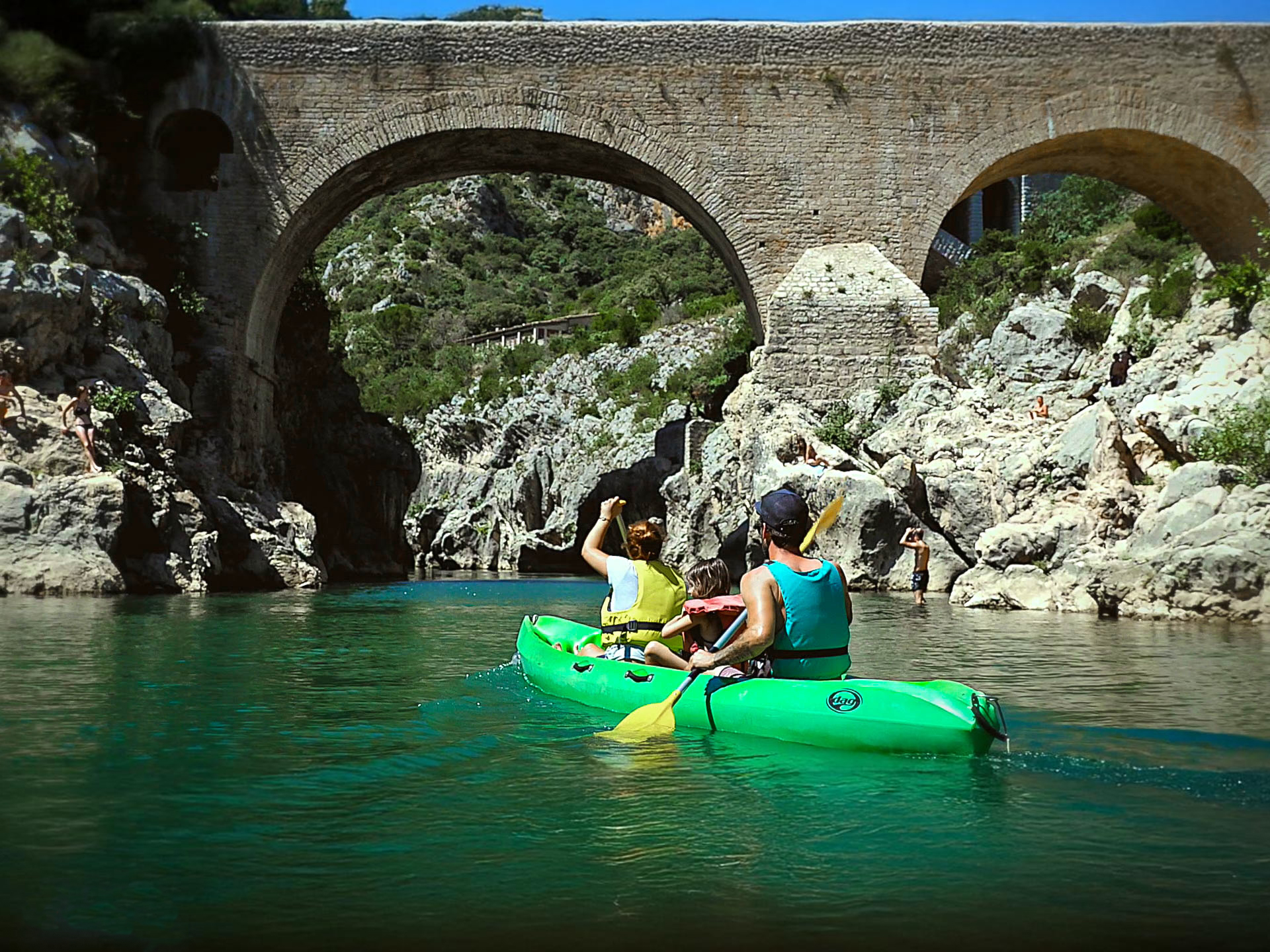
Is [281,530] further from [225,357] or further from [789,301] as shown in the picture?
[789,301]

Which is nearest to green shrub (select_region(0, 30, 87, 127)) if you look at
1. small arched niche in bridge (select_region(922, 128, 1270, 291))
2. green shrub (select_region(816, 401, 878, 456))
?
green shrub (select_region(816, 401, 878, 456))

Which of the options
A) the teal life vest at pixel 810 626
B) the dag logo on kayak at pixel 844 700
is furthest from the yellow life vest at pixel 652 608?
the dag logo on kayak at pixel 844 700

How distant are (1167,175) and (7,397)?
665 inches

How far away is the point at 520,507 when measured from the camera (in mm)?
36375

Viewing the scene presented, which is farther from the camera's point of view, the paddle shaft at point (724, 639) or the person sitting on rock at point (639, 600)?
the person sitting on rock at point (639, 600)

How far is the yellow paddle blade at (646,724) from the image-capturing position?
5.57 m

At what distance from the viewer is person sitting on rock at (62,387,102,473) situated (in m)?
14.4

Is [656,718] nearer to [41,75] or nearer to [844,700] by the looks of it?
[844,700]

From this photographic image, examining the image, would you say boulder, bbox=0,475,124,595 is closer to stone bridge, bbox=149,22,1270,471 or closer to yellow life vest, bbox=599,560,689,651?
stone bridge, bbox=149,22,1270,471

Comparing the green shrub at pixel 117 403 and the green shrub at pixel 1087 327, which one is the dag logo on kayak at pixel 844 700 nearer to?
the green shrub at pixel 117 403

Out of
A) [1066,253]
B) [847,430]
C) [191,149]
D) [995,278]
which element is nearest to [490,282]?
[995,278]

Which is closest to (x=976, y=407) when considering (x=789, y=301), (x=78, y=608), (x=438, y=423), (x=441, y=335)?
(x=789, y=301)

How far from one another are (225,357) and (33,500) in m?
5.11

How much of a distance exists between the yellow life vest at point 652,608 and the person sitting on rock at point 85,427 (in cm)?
980
